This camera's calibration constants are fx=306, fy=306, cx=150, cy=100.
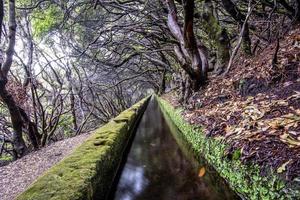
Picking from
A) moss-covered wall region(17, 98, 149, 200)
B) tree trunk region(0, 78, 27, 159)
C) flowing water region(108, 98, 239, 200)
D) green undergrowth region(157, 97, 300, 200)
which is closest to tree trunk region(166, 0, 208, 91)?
flowing water region(108, 98, 239, 200)

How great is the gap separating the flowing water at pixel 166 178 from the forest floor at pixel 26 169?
55.1 inches

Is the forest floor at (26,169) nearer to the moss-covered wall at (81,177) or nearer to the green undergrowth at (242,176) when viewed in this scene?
the moss-covered wall at (81,177)

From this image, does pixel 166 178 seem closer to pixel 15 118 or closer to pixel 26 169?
pixel 26 169

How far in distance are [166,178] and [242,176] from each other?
1.85 metres

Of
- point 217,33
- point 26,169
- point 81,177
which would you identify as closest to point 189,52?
point 217,33

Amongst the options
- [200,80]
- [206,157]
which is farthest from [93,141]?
[200,80]

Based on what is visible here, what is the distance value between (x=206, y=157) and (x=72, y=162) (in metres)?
2.39

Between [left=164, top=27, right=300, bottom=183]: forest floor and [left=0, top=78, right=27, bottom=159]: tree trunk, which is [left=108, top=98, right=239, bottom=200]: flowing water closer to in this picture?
[left=164, top=27, right=300, bottom=183]: forest floor

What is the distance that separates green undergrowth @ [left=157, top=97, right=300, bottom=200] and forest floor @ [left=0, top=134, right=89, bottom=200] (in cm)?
293

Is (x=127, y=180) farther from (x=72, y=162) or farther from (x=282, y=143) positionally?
(x=282, y=143)

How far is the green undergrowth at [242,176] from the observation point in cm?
275

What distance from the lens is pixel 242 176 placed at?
3.57m

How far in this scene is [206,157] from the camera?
546 centimetres

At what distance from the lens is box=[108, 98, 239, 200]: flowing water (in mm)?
4398
